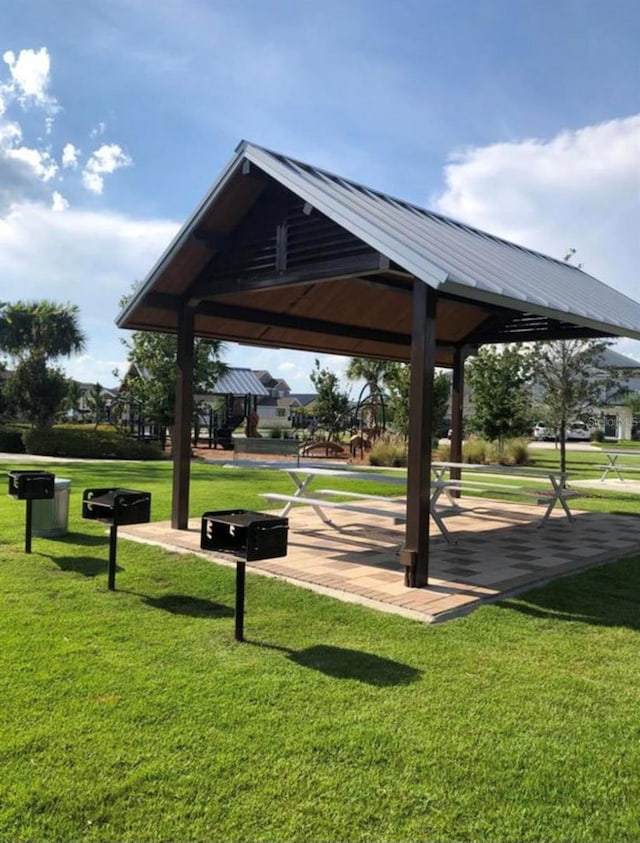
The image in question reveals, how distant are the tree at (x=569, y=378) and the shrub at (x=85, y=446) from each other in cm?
1334

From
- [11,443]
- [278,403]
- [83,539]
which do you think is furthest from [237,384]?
[278,403]

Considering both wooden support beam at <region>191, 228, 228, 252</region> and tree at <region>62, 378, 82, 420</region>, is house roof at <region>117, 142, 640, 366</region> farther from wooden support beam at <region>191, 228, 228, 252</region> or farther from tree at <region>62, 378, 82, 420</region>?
tree at <region>62, 378, 82, 420</region>

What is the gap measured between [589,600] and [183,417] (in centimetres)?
495

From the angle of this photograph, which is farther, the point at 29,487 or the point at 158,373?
the point at 158,373

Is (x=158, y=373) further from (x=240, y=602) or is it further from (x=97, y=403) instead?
(x=240, y=602)

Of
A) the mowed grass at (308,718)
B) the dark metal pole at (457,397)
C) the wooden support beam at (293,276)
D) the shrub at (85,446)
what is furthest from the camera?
the shrub at (85,446)

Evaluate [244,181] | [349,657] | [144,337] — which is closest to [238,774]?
[349,657]

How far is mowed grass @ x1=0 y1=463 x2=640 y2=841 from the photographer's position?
2639 millimetres

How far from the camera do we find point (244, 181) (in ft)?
23.6

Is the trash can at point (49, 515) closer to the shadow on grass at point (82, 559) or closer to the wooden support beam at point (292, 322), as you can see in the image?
the shadow on grass at point (82, 559)

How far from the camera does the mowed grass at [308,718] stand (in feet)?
8.66

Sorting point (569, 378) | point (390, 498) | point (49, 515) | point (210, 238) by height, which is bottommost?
point (49, 515)

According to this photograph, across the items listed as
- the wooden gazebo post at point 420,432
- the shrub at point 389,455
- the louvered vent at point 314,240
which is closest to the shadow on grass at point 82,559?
the wooden gazebo post at point 420,432

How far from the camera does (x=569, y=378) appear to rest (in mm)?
16281
